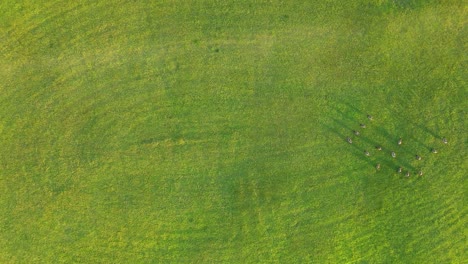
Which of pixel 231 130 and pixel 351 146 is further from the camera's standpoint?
pixel 351 146

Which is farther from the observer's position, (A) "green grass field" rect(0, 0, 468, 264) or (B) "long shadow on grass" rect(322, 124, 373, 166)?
(B) "long shadow on grass" rect(322, 124, 373, 166)

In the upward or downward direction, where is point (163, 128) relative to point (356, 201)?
upward

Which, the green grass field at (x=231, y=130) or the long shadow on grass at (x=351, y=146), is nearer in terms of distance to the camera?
the green grass field at (x=231, y=130)

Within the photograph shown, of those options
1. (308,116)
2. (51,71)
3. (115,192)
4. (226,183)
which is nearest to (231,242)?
(226,183)

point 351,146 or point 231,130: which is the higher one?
point 231,130

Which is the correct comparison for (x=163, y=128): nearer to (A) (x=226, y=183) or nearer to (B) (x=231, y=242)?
(A) (x=226, y=183)

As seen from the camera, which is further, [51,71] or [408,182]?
[408,182]

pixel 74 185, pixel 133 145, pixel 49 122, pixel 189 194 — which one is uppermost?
pixel 49 122
